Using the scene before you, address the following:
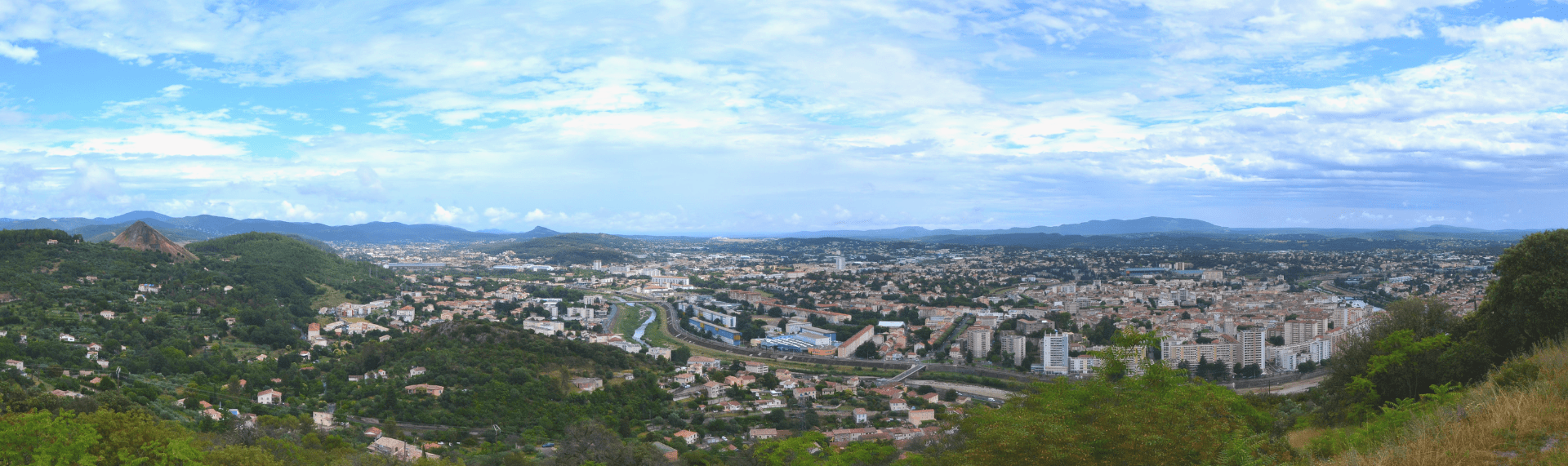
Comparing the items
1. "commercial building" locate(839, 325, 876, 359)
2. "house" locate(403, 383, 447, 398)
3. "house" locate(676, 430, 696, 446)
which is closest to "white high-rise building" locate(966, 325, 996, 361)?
"commercial building" locate(839, 325, 876, 359)

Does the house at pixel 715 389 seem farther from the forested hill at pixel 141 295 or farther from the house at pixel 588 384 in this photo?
the forested hill at pixel 141 295

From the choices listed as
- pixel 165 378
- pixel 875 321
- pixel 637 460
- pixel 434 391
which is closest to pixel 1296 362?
pixel 875 321

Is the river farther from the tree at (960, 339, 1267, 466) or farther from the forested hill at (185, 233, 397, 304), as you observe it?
the tree at (960, 339, 1267, 466)

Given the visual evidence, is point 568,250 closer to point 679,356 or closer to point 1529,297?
point 679,356

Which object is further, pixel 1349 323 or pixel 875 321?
pixel 875 321

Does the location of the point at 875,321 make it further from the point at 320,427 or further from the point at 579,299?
the point at 320,427

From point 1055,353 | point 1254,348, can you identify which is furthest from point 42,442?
point 1254,348
